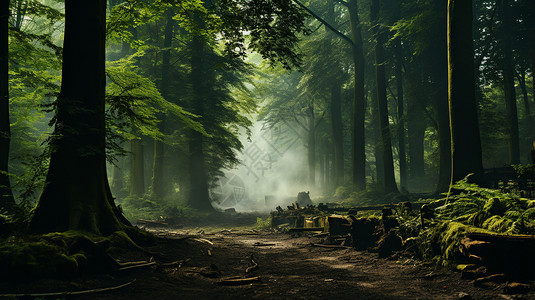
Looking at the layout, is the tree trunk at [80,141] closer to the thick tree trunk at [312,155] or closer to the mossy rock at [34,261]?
the mossy rock at [34,261]

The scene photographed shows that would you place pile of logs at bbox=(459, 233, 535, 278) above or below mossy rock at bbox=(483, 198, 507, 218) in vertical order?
below

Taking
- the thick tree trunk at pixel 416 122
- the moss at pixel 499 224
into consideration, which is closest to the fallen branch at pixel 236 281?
the moss at pixel 499 224

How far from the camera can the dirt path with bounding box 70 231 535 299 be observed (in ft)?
14.7

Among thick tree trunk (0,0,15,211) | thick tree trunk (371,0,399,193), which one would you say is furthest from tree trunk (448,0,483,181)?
thick tree trunk (0,0,15,211)

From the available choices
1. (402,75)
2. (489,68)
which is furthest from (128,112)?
(402,75)

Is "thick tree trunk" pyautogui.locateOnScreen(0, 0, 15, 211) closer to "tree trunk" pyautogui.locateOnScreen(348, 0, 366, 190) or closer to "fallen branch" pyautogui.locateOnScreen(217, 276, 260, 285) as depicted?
"fallen branch" pyautogui.locateOnScreen(217, 276, 260, 285)

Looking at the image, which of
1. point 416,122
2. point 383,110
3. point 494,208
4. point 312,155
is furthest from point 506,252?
point 312,155

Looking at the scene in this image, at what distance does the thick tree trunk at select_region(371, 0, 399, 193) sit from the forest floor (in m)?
11.9

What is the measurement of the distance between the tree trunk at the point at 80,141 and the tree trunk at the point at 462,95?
866 centimetres

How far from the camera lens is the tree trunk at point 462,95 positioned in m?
9.19

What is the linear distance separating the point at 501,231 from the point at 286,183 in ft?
152

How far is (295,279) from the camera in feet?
18.5

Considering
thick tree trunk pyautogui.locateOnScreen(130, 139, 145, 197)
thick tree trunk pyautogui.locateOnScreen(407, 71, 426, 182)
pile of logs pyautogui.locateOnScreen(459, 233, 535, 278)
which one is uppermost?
thick tree trunk pyautogui.locateOnScreen(407, 71, 426, 182)

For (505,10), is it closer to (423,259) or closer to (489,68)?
(489,68)
